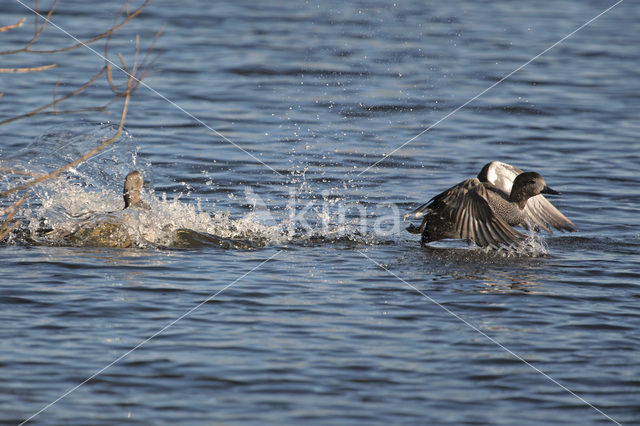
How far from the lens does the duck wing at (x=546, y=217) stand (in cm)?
879

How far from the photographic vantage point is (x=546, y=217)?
8.85 m

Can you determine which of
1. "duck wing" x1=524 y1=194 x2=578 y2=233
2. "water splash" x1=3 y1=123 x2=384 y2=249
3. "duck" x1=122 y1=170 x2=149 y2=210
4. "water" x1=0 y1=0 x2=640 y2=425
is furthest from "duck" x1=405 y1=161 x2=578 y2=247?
"duck" x1=122 y1=170 x2=149 y2=210

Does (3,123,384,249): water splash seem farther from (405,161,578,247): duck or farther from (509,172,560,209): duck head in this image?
(509,172,560,209): duck head

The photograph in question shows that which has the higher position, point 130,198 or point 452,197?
point 452,197

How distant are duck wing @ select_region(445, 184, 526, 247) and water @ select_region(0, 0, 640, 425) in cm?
25

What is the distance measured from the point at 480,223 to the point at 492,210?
152mm

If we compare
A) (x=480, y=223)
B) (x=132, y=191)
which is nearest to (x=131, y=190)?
(x=132, y=191)

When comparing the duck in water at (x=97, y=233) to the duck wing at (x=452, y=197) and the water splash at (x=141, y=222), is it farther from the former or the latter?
the duck wing at (x=452, y=197)

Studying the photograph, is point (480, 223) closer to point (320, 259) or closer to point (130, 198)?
point (320, 259)

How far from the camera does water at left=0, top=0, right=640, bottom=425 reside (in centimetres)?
510

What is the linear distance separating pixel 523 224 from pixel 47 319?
455 cm

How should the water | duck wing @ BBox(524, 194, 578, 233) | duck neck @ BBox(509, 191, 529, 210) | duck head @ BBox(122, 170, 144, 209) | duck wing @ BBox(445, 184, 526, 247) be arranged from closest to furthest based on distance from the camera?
the water
duck wing @ BBox(445, 184, 526, 247)
duck head @ BBox(122, 170, 144, 209)
duck neck @ BBox(509, 191, 529, 210)
duck wing @ BBox(524, 194, 578, 233)

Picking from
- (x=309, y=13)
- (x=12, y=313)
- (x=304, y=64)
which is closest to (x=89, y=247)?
(x=12, y=313)

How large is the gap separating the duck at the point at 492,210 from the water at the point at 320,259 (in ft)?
0.80
